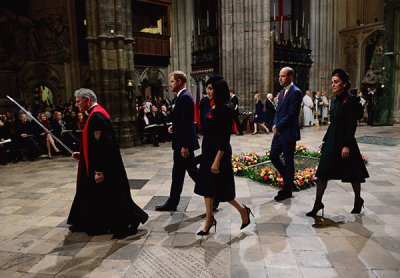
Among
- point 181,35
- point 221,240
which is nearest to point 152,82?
point 181,35

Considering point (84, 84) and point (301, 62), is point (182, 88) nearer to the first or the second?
point (301, 62)

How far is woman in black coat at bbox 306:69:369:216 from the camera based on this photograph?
12.6 feet

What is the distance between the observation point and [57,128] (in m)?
10.1

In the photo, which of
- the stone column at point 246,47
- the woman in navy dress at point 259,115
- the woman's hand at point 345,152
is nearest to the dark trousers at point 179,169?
the woman's hand at point 345,152

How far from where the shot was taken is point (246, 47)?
43.6ft

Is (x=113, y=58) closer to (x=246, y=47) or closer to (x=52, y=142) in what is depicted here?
(x=52, y=142)

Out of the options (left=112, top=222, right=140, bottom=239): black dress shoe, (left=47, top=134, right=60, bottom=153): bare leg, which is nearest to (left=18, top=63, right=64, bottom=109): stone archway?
(left=47, top=134, right=60, bottom=153): bare leg

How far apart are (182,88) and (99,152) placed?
1434mm

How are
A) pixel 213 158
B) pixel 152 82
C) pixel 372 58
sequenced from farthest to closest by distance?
pixel 152 82
pixel 372 58
pixel 213 158

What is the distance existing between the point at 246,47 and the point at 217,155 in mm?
10832

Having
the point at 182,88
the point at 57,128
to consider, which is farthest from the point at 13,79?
the point at 182,88

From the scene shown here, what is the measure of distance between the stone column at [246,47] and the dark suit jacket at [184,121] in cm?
967

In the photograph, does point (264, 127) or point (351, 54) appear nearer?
point (264, 127)

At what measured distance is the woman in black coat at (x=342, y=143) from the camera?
151 inches
